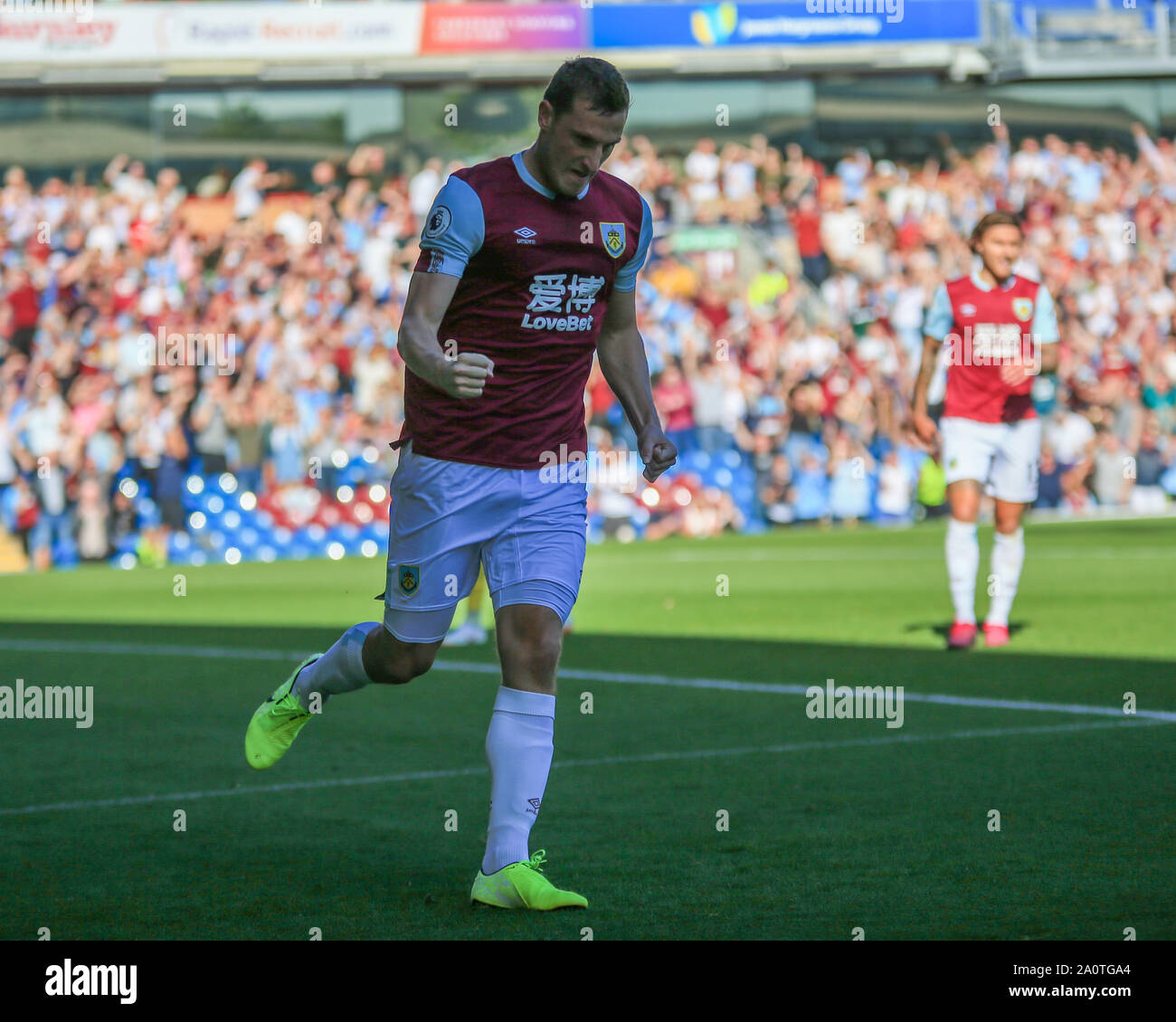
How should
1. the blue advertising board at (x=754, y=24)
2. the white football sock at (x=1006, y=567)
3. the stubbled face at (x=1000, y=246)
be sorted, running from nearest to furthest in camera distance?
1. the stubbled face at (x=1000, y=246)
2. the white football sock at (x=1006, y=567)
3. the blue advertising board at (x=754, y=24)

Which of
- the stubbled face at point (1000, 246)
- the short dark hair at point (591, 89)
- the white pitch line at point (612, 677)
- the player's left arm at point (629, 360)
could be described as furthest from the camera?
the stubbled face at point (1000, 246)

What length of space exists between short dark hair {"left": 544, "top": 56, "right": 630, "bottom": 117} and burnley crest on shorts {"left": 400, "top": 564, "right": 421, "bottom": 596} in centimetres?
132

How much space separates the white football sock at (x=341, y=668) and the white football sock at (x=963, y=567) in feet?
18.3

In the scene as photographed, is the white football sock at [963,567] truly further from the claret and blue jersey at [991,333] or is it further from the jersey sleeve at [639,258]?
the jersey sleeve at [639,258]

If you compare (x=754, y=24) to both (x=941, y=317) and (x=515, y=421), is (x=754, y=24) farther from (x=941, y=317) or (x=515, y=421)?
(x=515, y=421)

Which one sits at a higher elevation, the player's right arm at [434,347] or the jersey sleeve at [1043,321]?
the jersey sleeve at [1043,321]

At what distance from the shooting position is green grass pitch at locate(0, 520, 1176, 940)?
15.8 ft

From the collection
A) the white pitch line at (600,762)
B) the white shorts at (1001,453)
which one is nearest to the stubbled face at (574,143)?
the white pitch line at (600,762)

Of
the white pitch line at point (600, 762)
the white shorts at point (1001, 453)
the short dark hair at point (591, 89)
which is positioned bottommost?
the white pitch line at point (600, 762)

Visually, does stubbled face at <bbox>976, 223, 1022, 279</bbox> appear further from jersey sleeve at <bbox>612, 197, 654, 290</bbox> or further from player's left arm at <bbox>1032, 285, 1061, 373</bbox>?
jersey sleeve at <bbox>612, 197, 654, 290</bbox>

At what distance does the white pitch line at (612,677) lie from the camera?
8.19 metres

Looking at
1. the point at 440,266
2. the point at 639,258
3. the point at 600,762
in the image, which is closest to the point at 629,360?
the point at 639,258

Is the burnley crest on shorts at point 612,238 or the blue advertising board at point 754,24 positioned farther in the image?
the blue advertising board at point 754,24
